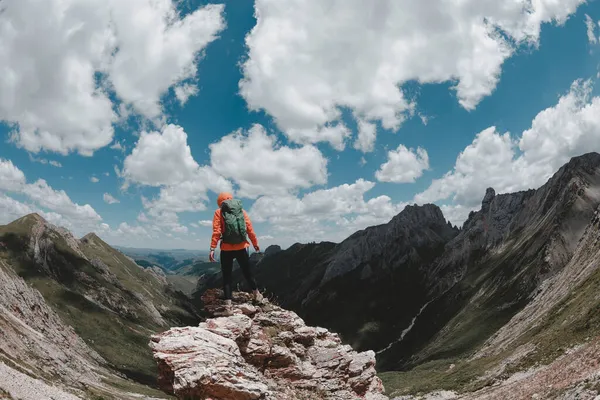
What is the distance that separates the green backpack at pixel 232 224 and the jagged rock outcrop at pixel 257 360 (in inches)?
163

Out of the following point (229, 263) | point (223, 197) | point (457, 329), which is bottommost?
point (457, 329)

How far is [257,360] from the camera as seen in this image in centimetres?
2009

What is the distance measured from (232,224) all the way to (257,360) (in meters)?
7.44

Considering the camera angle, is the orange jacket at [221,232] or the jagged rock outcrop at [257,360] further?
the orange jacket at [221,232]

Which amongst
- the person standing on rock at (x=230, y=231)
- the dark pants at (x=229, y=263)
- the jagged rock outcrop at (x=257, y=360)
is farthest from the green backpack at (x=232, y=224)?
the jagged rock outcrop at (x=257, y=360)

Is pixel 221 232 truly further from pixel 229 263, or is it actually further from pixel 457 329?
pixel 457 329

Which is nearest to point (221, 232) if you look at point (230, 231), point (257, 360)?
point (230, 231)

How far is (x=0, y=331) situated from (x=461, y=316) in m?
141

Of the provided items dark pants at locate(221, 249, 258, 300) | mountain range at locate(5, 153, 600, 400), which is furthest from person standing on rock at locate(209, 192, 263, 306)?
mountain range at locate(5, 153, 600, 400)

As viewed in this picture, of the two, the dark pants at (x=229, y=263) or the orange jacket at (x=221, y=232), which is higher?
the orange jacket at (x=221, y=232)

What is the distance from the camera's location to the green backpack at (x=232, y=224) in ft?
63.2

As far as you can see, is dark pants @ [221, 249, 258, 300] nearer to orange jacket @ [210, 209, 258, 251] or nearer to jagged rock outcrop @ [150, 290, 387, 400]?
orange jacket @ [210, 209, 258, 251]

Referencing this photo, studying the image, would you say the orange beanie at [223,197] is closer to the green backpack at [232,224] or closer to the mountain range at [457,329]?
the green backpack at [232,224]

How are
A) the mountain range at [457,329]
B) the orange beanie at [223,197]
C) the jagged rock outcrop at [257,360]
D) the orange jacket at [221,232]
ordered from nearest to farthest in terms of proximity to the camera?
the jagged rock outcrop at [257,360]
the orange jacket at [221,232]
the orange beanie at [223,197]
the mountain range at [457,329]
